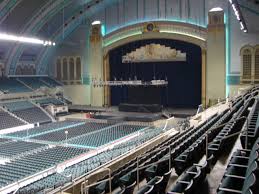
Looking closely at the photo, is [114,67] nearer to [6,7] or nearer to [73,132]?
[73,132]

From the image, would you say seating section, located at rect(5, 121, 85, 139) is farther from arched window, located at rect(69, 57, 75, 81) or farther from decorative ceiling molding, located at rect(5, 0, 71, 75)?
decorative ceiling molding, located at rect(5, 0, 71, 75)

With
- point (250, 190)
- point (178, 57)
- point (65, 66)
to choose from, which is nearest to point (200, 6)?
point (178, 57)

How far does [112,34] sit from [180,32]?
7.11m

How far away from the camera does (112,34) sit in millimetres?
32375

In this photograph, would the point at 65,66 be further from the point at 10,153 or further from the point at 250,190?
the point at 250,190

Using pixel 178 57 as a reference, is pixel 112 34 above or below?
above

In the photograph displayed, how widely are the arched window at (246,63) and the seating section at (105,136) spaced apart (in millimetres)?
9939

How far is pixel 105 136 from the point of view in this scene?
21.5m

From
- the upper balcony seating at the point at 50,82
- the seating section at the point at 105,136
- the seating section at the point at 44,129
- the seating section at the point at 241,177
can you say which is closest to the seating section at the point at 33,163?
the seating section at the point at 105,136

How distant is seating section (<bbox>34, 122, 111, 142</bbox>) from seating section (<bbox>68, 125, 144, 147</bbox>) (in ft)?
3.31

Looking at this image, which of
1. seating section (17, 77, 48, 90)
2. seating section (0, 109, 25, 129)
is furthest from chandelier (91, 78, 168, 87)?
seating section (0, 109, 25, 129)

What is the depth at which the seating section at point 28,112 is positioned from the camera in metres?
27.5

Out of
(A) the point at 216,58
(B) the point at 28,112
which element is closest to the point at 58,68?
(B) the point at 28,112

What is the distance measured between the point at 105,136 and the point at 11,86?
1362cm
